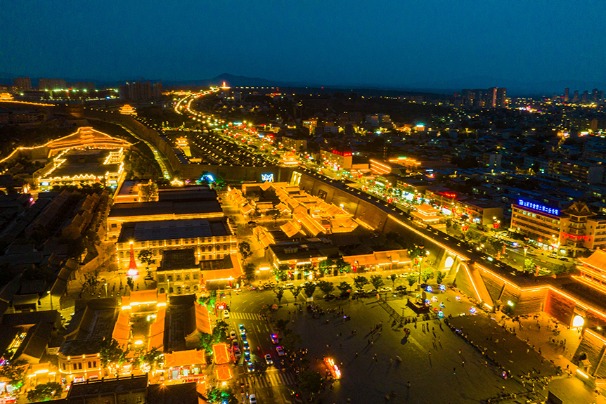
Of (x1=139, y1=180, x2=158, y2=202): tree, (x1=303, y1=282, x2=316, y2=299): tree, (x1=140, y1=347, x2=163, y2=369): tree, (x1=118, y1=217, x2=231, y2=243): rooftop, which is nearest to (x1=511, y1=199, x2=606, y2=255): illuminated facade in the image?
(x1=303, y1=282, x2=316, y2=299): tree

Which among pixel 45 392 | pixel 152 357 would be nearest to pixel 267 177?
pixel 152 357

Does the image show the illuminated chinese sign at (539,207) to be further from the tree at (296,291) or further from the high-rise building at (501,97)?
the high-rise building at (501,97)

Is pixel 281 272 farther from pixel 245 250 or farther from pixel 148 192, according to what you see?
pixel 148 192

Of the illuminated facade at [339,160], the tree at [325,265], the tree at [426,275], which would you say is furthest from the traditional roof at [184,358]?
the illuminated facade at [339,160]

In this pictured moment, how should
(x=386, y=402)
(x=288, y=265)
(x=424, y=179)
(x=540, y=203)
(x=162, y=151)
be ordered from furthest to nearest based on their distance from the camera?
1. (x=162, y=151)
2. (x=424, y=179)
3. (x=540, y=203)
4. (x=288, y=265)
5. (x=386, y=402)

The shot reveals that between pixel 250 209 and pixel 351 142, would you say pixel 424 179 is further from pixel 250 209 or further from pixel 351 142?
pixel 351 142

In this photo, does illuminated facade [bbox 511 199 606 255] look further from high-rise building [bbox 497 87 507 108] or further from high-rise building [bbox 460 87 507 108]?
high-rise building [bbox 497 87 507 108]

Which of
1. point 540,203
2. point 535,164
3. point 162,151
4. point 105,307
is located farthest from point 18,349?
point 535,164

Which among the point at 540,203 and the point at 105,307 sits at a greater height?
the point at 540,203
